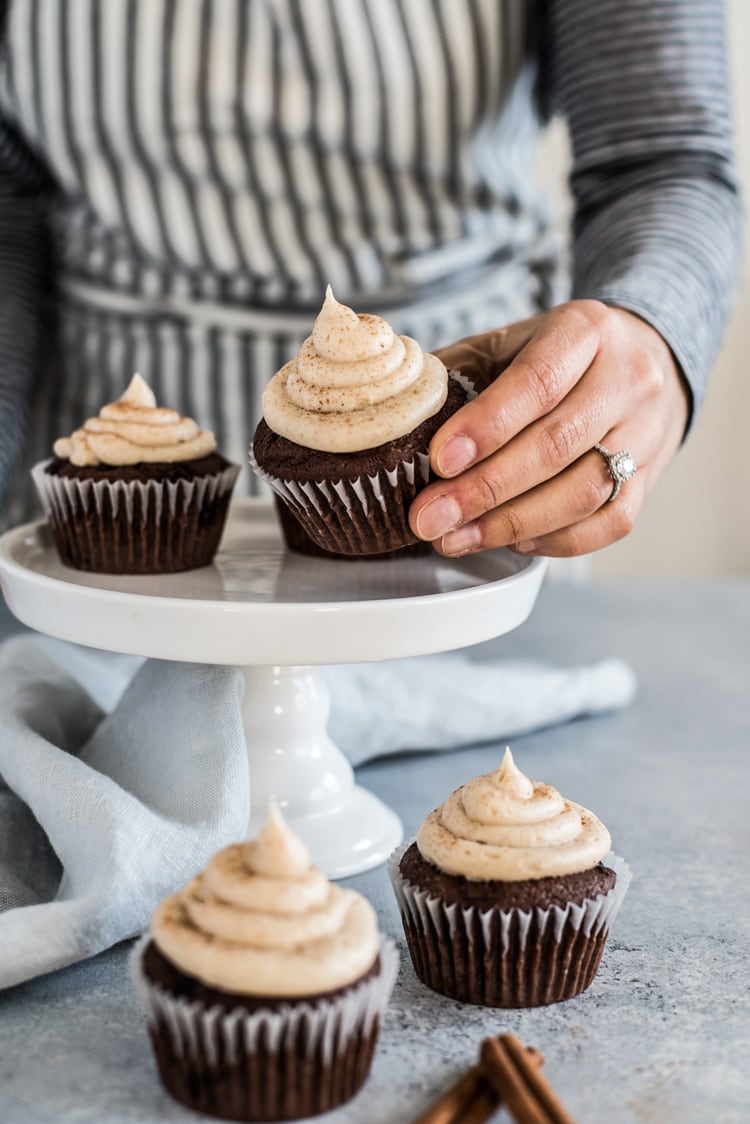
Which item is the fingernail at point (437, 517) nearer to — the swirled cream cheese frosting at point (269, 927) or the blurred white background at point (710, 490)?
the swirled cream cheese frosting at point (269, 927)

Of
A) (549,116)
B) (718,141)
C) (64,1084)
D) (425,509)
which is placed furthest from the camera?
(549,116)

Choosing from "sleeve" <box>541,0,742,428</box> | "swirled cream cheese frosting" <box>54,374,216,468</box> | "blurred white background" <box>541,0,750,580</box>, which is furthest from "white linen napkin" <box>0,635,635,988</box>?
"blurred white background" <box>541,0,750,580</box>

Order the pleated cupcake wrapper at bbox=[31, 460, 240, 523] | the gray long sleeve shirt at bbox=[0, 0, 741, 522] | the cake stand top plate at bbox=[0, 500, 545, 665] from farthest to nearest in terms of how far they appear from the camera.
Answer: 1. the gray long sleeve shirt at bbox=[0, 0, 741, 522]
2. the pleated cupcake wrapper at bbox=[31, 460, 240, 523]
3. the cake stand top plate at bbox=[0, 500, 545, 665]

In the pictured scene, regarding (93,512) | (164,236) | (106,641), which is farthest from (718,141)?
(106,641)

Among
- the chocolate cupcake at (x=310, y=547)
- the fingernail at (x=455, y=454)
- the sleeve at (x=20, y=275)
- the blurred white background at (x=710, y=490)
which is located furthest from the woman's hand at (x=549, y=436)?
the blurred white background at (x=710, y=490)

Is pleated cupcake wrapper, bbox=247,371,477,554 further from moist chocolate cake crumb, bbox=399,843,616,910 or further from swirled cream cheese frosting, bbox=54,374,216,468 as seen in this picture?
moist chocolate cake crumb, bbox=399,843,616,910

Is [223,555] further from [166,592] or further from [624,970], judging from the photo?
[624,970]
